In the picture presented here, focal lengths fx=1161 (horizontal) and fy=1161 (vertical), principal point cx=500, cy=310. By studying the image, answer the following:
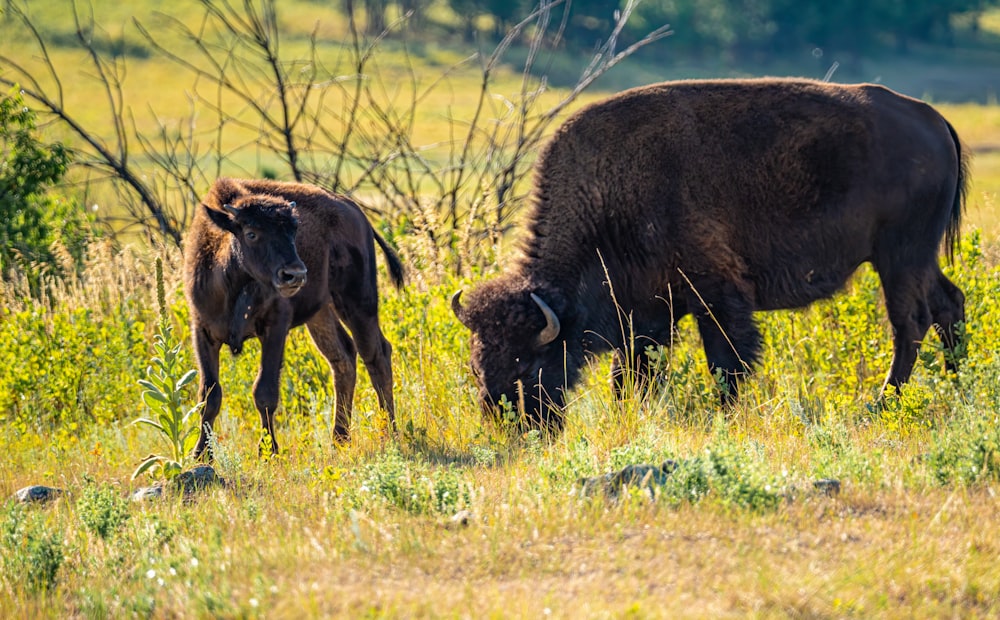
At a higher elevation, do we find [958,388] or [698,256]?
[698,256]

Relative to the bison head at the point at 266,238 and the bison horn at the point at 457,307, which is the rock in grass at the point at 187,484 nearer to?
the bison head at the point at 266,238

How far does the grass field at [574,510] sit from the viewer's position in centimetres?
424

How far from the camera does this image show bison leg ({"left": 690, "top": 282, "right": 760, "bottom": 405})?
7961mm

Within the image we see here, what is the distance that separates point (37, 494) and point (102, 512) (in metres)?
1.26

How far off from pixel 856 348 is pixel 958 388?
1.23 meters

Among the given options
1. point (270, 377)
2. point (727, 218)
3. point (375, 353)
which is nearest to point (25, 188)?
point (375, 353)

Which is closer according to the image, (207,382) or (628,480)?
(628,480)

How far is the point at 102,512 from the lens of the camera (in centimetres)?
551

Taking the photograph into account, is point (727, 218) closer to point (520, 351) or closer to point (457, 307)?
point (520, 351)

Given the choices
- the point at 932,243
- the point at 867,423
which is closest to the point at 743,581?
the point at 867,423

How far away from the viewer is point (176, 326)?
36.0ft

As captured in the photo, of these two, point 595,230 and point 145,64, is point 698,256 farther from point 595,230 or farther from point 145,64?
point 145,64

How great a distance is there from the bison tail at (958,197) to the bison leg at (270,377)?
4.85m

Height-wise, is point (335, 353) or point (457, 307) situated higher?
point (457, 307)
